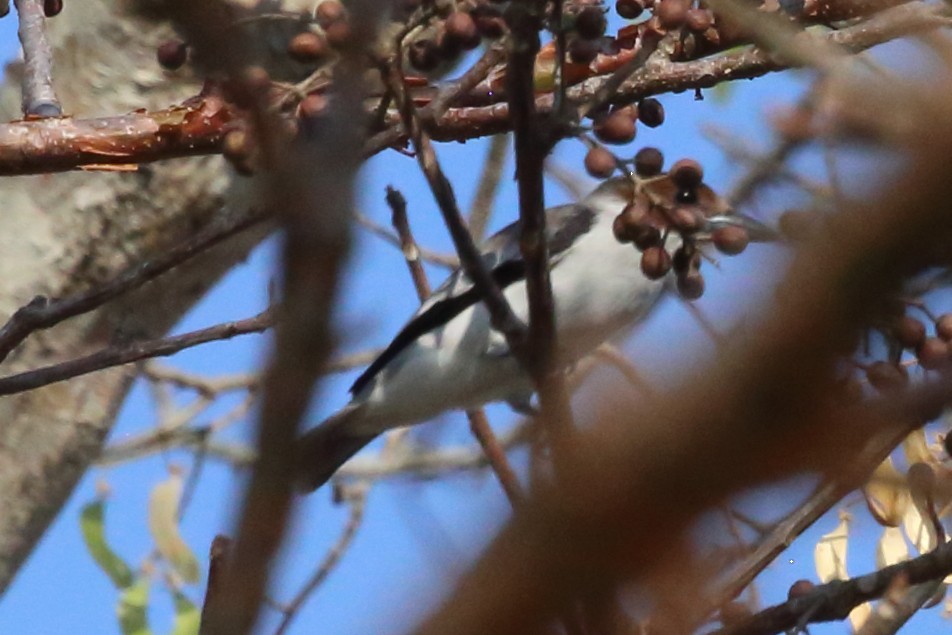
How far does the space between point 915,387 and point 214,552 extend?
0.65m

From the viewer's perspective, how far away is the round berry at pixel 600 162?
1357 mm

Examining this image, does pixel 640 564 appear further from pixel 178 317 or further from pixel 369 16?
pixel 178 317

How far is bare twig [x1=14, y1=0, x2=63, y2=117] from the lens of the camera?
72.6 inches

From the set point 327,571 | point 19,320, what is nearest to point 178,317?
point 327,571

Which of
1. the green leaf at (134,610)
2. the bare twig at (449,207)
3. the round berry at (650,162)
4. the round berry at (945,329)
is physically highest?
the green leaf at (134,610)

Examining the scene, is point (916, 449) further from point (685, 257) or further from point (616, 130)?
point (616, 130)

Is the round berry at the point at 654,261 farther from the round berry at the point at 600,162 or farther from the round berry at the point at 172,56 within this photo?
the round berry at the point at 172,56

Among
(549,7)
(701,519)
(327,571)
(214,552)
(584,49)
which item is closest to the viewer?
(701,519)

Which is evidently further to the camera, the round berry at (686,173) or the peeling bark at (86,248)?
the peeling bark at (86,248)

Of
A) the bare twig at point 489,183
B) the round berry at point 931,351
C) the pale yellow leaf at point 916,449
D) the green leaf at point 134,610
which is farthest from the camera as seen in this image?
the bare twig at point 489,183

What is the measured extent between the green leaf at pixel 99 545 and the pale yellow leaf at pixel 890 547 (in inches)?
57.5

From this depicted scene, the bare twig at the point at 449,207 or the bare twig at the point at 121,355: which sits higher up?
the bare twig at the point at 121,355

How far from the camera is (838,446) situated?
395 millimetres

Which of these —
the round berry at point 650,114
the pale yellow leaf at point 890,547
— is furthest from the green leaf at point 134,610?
the round berry at point 650,114
